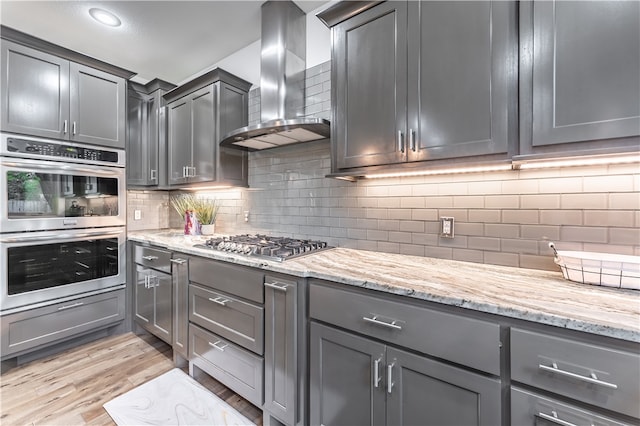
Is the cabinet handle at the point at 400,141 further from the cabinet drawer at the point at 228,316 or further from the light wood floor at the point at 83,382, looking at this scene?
the light wood floor at the point at 83,382

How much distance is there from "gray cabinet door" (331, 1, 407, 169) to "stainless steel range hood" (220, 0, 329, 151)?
0.41m

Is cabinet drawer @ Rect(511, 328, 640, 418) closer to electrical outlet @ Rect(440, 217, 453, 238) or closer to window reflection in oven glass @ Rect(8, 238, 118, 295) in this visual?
electrical outlet @ Rect(440, 217, 453, 238)

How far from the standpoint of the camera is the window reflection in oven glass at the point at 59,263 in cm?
216

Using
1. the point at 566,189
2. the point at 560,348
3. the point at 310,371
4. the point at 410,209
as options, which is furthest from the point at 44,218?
the point at 566,189

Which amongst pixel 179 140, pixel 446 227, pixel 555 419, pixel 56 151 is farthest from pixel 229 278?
pixel 56 151

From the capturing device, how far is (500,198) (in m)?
1.48

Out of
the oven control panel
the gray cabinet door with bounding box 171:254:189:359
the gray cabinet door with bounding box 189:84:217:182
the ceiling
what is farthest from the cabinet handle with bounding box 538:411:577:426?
the oven control panel

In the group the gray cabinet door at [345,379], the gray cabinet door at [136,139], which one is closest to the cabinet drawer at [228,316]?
the gray cabinet door at [345,379]

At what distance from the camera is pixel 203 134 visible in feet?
8.24

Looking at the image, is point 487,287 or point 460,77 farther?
point 460,77

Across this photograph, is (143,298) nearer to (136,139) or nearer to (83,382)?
(83,382)

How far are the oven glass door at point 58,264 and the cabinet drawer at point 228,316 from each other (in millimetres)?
1271

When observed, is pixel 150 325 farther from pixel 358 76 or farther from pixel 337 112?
pixel 358 76

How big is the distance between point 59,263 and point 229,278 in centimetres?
177
